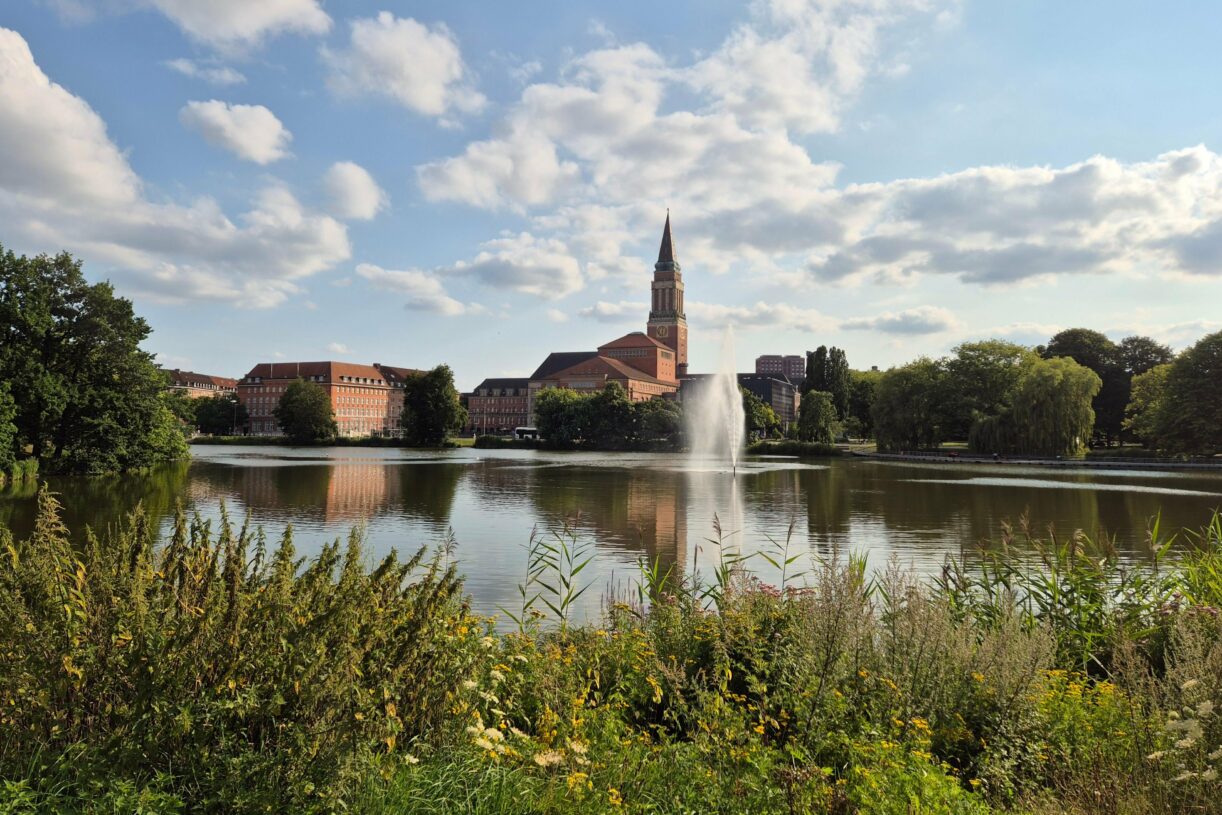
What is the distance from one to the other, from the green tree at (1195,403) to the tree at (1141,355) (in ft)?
72.7

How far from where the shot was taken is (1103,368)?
88562mm

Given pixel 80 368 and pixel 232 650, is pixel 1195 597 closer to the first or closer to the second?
pixel 232 650

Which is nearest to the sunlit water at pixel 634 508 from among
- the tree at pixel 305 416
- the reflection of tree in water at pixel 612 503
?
the reflection of tree in water at pixel 612 503

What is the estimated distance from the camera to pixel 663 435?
338ft

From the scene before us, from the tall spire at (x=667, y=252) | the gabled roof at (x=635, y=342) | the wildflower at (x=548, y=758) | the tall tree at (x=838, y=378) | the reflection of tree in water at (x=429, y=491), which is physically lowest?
the reflection of tree in water at (x=429, y=491)

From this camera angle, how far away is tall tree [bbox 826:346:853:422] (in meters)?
117

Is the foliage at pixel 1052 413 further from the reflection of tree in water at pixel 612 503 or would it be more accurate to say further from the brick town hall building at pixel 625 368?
the brick town hall building at pixel 625 368

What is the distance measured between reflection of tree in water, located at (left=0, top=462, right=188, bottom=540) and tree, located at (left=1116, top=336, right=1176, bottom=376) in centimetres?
9532

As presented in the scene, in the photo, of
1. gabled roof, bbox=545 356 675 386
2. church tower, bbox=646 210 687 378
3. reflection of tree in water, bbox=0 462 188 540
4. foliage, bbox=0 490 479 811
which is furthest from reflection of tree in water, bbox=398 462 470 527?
church tower, bbox=646 210 687 378

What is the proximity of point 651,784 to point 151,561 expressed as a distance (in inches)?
137

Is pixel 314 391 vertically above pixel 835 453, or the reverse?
pixel 314 391

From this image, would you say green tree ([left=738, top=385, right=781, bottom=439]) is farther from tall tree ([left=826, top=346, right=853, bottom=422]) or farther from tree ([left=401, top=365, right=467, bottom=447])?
tree ([left=401, top=365, right=467, bottom=447])

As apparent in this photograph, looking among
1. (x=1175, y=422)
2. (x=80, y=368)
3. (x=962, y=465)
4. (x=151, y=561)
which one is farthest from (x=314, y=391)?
(x=151, y=561)

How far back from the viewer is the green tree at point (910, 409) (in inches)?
3137
